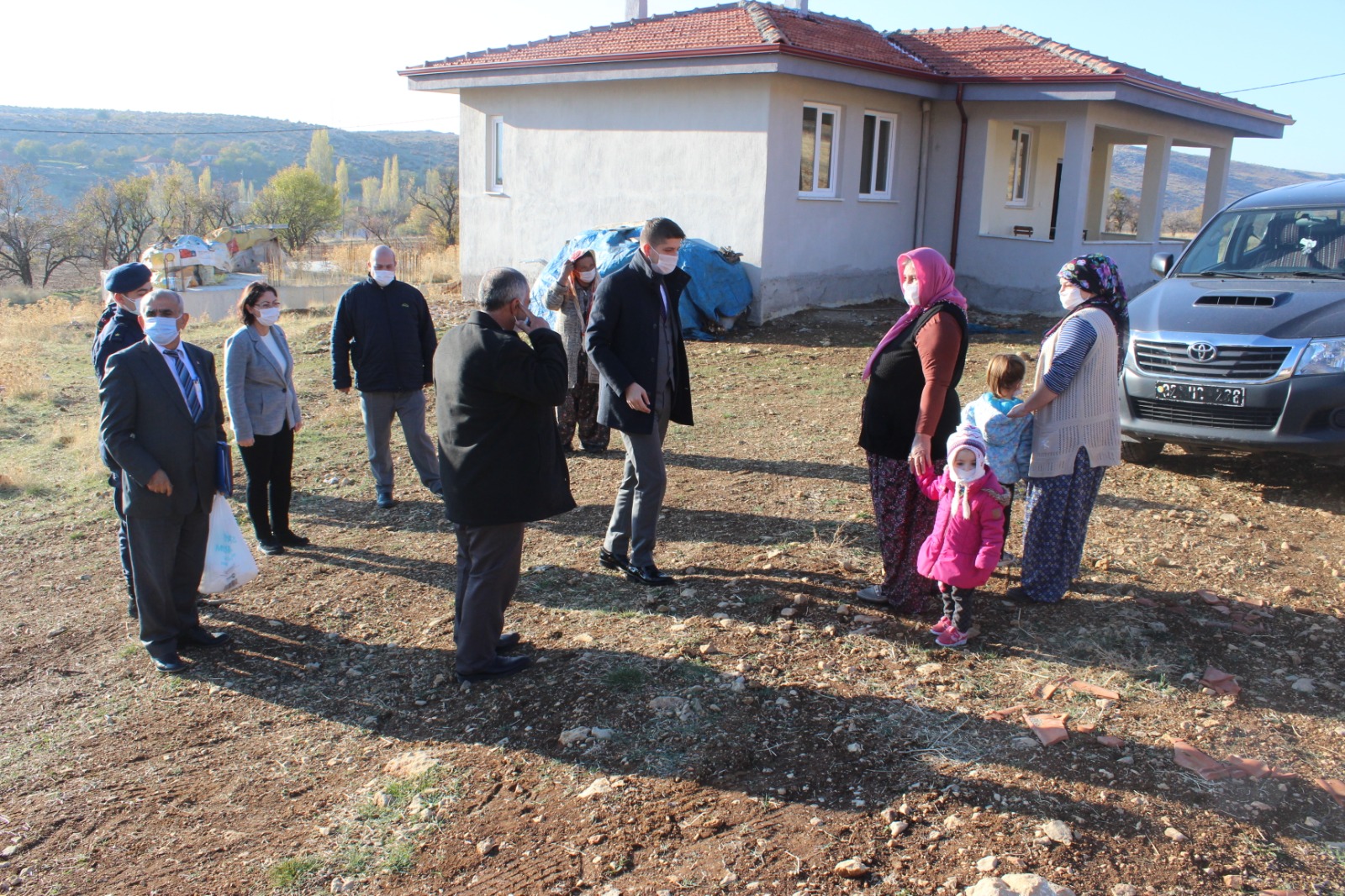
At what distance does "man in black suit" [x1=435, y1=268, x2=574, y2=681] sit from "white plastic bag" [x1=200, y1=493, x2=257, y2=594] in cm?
138

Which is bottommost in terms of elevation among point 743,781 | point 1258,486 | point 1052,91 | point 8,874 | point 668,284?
point 8,874

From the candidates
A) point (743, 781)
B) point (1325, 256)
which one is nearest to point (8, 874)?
point (743, 781)

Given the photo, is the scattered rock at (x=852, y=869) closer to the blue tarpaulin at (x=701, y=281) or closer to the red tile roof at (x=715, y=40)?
the blue tarpaulin at (x=701, y=281)

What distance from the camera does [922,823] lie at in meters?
3.10

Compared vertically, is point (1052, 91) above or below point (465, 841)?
above

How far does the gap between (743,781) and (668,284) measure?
2664 mm

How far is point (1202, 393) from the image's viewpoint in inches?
253

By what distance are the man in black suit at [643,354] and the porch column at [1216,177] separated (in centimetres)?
1846

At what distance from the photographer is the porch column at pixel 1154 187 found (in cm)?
1775

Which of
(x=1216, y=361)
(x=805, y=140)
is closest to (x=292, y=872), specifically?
(x=1216, y=361)

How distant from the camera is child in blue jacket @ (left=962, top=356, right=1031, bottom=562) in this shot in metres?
4.64

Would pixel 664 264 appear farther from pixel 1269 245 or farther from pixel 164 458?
pixel 1269 245

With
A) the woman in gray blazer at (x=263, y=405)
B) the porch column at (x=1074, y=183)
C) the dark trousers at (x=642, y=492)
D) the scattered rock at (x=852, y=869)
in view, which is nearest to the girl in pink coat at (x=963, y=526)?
the dark trousers at (x=642, y=492)

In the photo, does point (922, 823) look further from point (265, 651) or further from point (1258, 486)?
point (1258, 486)
